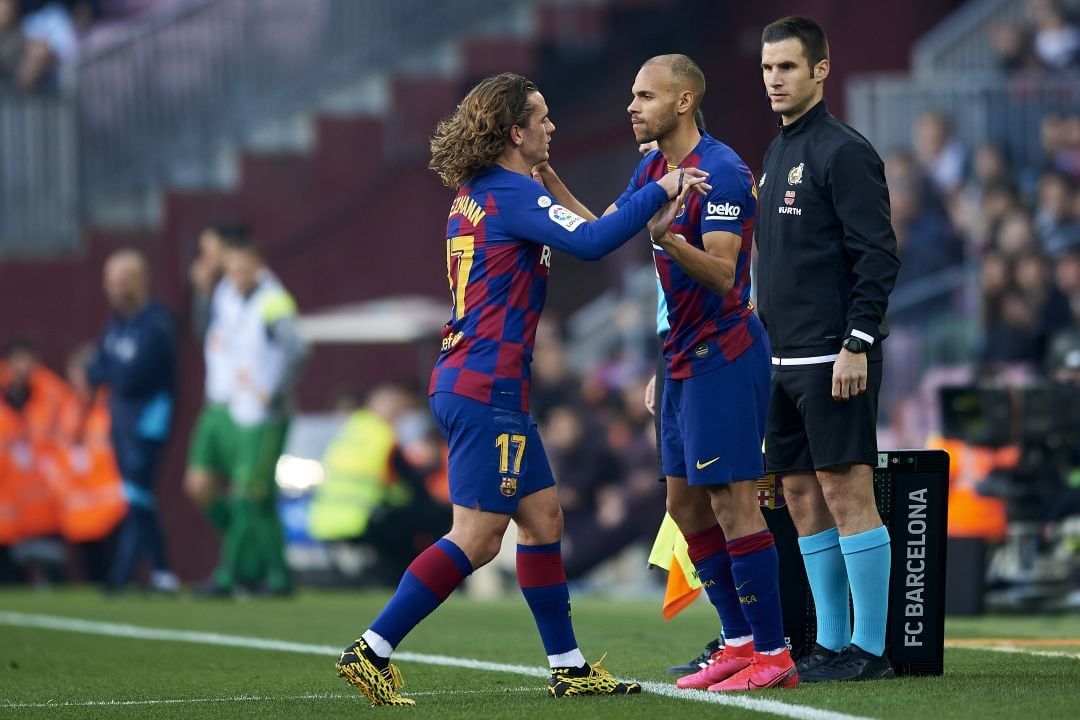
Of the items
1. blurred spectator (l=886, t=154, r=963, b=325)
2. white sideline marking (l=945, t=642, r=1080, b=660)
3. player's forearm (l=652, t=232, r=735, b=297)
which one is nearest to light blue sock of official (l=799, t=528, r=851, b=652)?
player's forearm (l=652, t=232, r=735, b=297)

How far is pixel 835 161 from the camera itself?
23.6ft

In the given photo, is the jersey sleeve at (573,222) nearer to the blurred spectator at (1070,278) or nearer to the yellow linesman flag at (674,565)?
the yellow linesman flag at (674,565)

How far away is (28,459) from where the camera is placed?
18.2m

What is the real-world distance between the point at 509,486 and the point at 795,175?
63.7 inches

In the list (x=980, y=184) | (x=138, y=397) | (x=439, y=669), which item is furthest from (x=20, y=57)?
(x=439, y=669)

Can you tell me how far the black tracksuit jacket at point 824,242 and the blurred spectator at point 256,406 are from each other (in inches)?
288

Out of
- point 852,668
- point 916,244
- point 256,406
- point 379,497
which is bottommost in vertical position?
point 379,497

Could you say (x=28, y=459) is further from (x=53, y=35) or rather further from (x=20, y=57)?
(x=53, y=35)

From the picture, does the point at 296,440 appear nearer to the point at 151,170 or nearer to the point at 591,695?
the point at 151,170

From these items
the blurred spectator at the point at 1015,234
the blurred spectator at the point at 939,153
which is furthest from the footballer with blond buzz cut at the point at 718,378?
the blurred spectator at the point at 939,153

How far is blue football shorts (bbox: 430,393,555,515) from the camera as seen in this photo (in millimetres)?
6734

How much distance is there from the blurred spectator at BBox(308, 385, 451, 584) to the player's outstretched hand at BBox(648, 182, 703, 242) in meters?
9.93

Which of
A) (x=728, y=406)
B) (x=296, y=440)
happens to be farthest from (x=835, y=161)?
(x=296, y=440)

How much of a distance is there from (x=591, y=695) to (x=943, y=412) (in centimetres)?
637
